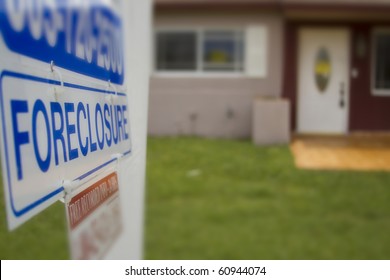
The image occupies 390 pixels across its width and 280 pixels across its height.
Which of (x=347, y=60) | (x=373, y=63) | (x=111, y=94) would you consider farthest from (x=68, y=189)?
(x=373, y=63)

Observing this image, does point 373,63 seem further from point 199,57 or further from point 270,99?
point 199,57

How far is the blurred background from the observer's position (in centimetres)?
756

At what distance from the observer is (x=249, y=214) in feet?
19.4

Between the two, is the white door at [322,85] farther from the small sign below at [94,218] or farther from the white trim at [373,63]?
the small sign below at [94,218]

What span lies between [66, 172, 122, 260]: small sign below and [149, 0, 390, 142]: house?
9523 mm

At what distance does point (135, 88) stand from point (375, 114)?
9941mm

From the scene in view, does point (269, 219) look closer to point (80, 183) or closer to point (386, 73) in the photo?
point (80, 183)

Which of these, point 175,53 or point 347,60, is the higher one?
point 175,53

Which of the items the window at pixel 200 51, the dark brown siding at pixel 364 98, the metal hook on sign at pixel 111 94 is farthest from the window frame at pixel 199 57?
the metal hook on sign at pixel 111 94

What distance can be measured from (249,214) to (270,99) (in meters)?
5.60

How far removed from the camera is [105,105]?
1714 mm

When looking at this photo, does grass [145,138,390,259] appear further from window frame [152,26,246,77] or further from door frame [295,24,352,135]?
window frame [152,26,246,77]
